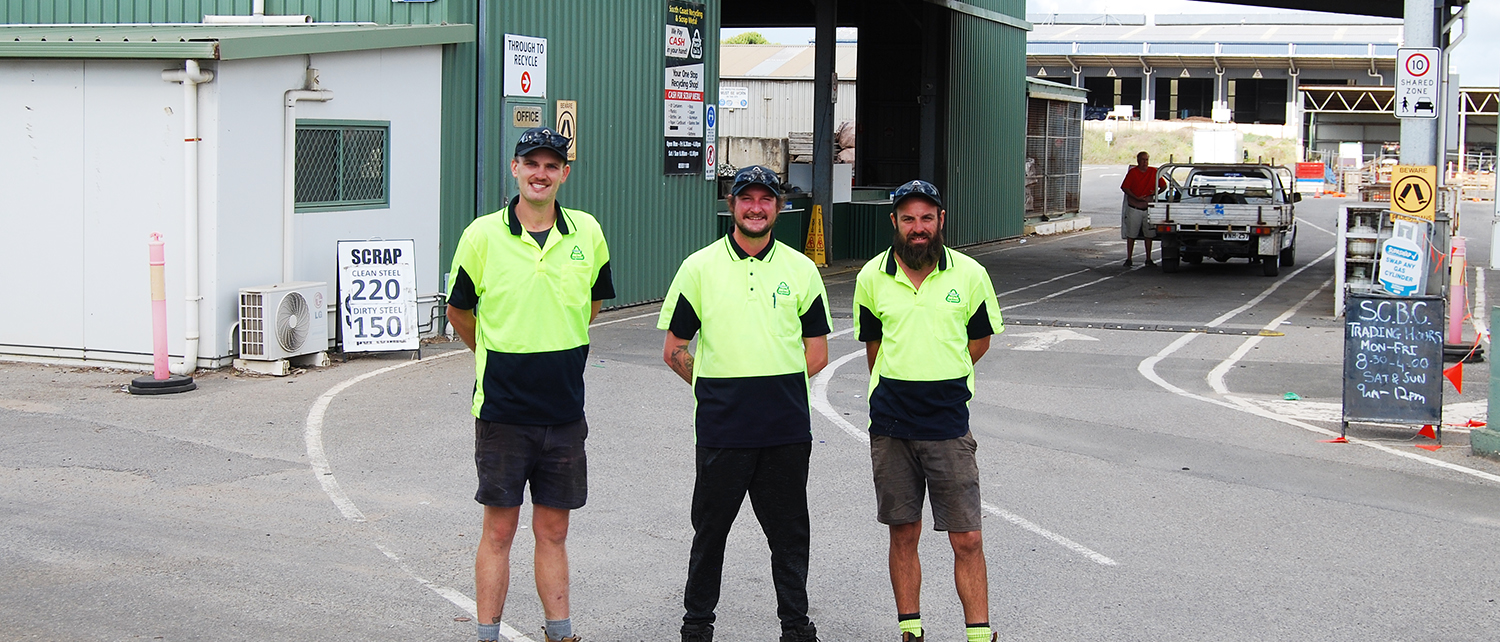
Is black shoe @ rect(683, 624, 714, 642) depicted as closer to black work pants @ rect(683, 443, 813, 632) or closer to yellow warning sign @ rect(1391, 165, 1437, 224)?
black work pants @ rect(683, 443, 813, 632)

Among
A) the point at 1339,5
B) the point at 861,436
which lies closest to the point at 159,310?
the point at 861,436

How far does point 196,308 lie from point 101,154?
5.07ft

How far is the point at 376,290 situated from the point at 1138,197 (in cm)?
1534

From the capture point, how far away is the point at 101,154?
477 inches

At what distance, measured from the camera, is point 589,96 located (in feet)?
53.9

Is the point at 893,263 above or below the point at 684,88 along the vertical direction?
below

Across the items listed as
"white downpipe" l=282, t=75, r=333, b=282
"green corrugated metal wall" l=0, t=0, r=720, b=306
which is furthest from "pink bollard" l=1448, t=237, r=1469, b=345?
"white downpipe" l=282, t=75, r=333, b=282

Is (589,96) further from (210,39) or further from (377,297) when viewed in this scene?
(210,39)

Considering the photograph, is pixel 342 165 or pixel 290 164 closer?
pixel 290 164

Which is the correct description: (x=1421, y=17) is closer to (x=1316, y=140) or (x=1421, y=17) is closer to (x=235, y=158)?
(x=235, y=158)

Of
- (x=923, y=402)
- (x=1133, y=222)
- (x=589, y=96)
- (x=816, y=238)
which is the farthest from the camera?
(x=1133, y=222)

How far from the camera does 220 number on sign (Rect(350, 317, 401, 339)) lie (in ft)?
42.5

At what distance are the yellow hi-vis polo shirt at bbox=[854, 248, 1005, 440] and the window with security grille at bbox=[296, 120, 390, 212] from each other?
8558 millimetres

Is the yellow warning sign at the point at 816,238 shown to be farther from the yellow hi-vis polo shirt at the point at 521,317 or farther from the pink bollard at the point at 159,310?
the yellow hi-vis polo shirt at the point at 521,317
